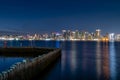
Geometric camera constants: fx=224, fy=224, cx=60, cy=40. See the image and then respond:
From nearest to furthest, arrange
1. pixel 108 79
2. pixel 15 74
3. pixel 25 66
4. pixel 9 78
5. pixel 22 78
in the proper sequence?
1. pixel 9 78
2. pixel 15 74
3. pixel 22 78
4. pixel 25 66
5. pixel 108 79

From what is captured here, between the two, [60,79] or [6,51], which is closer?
[60,79]

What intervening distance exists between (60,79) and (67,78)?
85 cm

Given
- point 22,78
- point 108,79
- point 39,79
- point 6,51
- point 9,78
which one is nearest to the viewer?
point 9,78

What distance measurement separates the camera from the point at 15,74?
16.5 metres

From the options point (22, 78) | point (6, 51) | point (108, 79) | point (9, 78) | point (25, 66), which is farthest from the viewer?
point (6, 51)

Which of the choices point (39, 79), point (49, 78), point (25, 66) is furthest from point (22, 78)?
point (49, 78)

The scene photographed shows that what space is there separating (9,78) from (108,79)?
13.6 m

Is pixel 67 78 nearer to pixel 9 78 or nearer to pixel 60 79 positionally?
pixel 60 79

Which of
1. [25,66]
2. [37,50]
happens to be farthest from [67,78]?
[37,50]

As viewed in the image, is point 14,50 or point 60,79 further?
point 14,50

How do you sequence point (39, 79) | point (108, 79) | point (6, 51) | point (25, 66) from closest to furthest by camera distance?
point (25, 66) < point (39, 79) < point (108, 79) < point (6, 51)

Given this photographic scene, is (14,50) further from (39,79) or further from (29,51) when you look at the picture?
(39,79)

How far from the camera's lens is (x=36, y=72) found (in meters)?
24.6

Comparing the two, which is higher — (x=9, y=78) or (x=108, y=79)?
(x=9, y=78)
